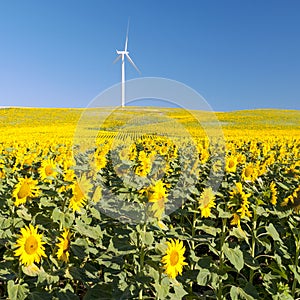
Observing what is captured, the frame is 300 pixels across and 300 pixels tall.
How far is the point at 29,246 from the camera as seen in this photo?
9.34 ft

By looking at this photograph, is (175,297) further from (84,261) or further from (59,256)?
(84,261)

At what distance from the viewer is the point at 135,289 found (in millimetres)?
2820

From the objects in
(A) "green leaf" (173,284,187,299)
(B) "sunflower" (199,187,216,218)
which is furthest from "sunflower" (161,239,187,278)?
(B) "sunflower" (199,187,216,218)

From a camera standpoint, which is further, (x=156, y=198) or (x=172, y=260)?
(x=156, y=198)

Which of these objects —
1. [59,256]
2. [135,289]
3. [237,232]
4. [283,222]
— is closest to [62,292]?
[59,256]

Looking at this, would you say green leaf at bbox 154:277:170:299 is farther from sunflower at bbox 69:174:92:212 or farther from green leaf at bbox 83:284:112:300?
sunflower at bbox 69:174:92:212

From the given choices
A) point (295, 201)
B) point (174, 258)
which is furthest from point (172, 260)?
point (295, 201)

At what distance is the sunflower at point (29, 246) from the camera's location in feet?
9.27

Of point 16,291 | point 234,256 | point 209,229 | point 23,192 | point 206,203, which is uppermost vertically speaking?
point 23,192

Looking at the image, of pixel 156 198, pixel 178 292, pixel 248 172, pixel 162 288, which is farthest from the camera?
pixel 248 172

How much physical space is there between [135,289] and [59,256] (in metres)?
0.62

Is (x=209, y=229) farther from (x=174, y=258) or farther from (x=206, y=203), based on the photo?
(x=174, y=258)

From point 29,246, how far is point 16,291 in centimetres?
32

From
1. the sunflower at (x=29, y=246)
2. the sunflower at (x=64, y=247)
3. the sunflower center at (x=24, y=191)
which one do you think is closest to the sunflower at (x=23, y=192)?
the sunflower center at (x=24, y=191)
